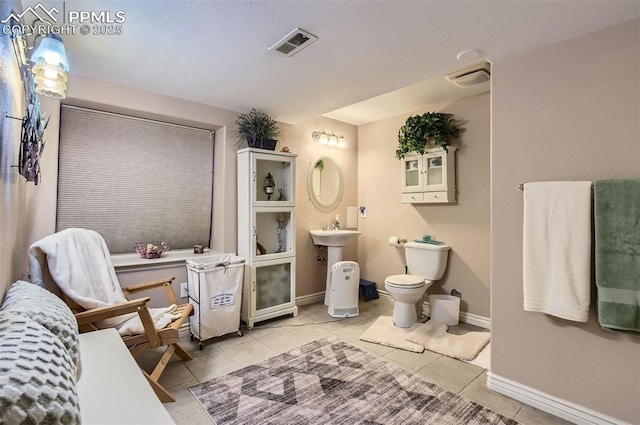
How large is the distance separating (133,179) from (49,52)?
1.48 m

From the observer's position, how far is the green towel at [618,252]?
1.50 m

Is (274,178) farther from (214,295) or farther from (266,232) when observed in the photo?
(214,295)

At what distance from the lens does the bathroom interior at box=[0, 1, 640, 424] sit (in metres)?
1.58

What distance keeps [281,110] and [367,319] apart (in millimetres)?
2371

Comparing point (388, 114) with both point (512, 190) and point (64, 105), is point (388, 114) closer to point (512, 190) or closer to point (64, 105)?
point (512, 190)

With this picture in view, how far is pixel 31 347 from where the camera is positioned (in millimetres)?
804

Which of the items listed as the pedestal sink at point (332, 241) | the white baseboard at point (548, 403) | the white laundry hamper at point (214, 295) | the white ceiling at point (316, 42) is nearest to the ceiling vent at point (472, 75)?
the white ceiling at point (316, 42)

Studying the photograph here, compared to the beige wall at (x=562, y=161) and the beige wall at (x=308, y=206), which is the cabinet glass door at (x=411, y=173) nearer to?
the beige wall at (x=308, y=206)

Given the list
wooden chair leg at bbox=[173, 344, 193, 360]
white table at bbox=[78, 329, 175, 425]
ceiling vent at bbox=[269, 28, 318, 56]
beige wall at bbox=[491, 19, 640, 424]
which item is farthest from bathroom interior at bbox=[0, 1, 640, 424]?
ceiling vent at bbox=[269, 28, 318, 56]

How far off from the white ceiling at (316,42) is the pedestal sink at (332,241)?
60.7 inches

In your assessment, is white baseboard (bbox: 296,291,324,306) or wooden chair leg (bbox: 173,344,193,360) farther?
white baseboard (bbox: 296,291,324,306)

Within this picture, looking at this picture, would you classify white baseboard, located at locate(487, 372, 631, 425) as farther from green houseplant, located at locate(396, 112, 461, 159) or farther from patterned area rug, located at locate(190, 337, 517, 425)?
green houseplant, located at locate(396, 112, 461, 159)

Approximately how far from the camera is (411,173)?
349 cm

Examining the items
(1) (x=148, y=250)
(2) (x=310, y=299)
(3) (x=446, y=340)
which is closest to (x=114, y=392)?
(1) (x=148, y=250)
